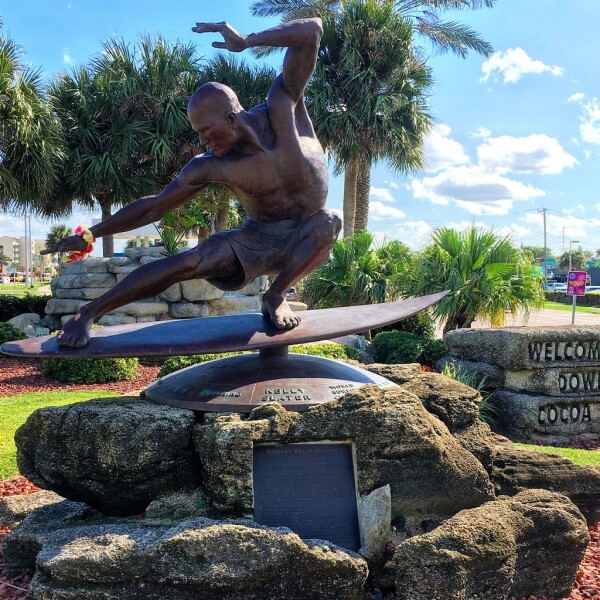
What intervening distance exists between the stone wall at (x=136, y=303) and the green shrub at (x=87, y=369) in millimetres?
2769

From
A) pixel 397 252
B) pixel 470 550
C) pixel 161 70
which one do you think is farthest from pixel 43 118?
pixel 470 550

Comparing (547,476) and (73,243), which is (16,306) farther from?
(547,476)

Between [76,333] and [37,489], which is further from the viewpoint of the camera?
[37,489]

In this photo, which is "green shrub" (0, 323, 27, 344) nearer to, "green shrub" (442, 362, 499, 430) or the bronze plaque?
"green shrub" (442, 362, 499, 430)

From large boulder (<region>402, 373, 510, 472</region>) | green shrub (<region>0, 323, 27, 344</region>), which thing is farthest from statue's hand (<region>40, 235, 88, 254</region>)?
green shrub (<region>0, 323, 27, 344</region>)

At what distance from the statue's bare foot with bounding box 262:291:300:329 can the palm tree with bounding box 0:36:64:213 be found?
32.6 feet

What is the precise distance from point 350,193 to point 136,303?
23.4ft

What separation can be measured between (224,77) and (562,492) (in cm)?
1615

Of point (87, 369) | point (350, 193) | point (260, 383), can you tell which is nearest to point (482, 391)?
point (260, 383)

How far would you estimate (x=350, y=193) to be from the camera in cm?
1702

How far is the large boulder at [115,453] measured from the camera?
2.95 meters

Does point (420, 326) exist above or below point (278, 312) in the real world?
below

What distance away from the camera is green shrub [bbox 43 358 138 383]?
8.98 metres

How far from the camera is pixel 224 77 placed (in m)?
17.4
